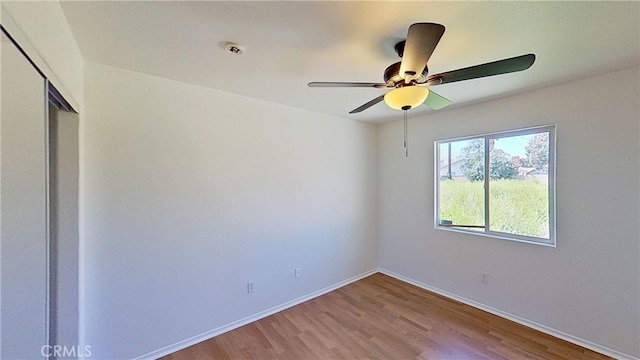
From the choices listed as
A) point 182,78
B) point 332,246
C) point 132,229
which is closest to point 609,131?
point 332,246

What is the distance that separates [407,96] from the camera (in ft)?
5.23

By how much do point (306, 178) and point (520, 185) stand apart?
241cm

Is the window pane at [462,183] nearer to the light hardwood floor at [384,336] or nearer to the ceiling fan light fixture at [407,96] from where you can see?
the light hardwood floor at [384,336]

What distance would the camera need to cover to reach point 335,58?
183 centimetres

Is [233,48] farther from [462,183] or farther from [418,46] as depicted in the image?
[462,183]

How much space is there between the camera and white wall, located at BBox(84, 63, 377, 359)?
194cm

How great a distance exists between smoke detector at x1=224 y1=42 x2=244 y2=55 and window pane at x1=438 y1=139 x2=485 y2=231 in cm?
280

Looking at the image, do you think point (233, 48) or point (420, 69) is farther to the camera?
point (233, 48)

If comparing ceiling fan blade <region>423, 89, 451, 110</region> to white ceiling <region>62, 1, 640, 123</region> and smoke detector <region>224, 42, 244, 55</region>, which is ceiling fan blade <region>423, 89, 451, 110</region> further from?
smoke detector <region>224, 42, 244, 55</region>

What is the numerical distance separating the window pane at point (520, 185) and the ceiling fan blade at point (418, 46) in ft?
6.77

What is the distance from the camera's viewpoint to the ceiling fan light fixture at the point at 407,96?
1.57 m

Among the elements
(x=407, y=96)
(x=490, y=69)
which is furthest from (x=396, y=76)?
(x=490, y=69)

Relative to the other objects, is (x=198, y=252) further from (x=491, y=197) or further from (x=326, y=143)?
(x=491, y=197)

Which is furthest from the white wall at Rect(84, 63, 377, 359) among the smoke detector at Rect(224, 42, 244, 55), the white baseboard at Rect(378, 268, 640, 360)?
the white baseboard at Rect(378, 268, 640, 360)
